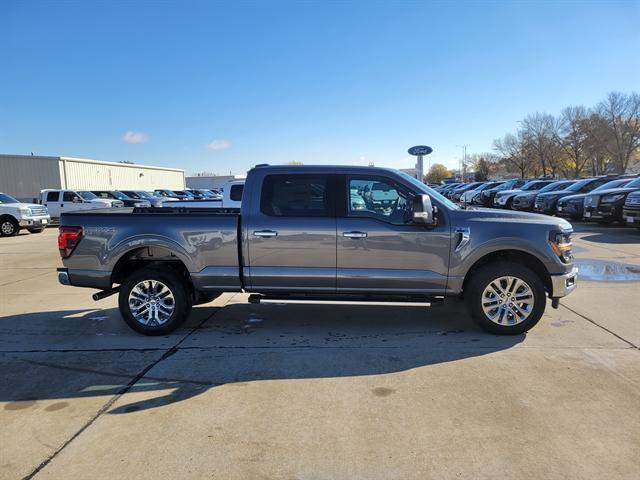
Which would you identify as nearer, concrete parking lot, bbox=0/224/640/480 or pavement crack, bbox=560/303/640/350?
concrete parking lot, bbox=0/224/640/480

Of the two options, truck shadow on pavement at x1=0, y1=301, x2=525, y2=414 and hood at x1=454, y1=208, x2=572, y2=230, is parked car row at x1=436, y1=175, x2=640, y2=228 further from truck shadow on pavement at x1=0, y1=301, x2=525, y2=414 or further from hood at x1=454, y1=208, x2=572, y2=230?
truck shadow on pavement at x1=0, y1=301, x2=525, y2=414

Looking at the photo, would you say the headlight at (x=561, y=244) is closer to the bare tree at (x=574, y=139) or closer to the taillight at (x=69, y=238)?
the taillight at (x=69, y=238)

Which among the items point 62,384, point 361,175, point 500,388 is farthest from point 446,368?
point 62,384

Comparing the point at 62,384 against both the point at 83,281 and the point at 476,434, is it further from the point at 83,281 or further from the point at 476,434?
the point at 476,434

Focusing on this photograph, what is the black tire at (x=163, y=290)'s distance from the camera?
550cm

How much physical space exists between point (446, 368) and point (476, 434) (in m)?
1.17

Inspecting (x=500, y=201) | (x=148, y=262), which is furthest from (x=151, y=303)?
(x=500, y=201)

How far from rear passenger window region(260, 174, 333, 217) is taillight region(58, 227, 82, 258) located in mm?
2225

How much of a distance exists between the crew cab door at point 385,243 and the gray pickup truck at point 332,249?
0.01m

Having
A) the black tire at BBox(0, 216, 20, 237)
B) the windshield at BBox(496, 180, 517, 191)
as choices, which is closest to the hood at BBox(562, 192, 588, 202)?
the windshield at BBox(496, 180, 517, 191)

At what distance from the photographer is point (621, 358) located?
4.57 metres

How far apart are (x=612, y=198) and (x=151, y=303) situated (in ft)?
48.2

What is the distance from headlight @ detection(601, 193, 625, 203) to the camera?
14639 mm

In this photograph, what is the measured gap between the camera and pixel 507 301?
5.23 m
